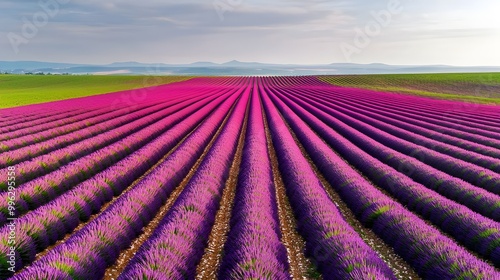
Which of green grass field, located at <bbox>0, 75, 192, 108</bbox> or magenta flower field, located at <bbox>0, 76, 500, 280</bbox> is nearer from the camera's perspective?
magenta flower field, located at <bbox>0, 76, 500, 280</bbox>

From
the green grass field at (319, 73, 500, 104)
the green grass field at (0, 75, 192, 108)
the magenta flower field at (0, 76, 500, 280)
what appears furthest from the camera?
the green grass field at (319, 73, 500, 104)

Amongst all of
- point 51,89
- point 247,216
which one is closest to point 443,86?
point 247,216

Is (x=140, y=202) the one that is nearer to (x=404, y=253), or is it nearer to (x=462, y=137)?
(x=404, y=253)

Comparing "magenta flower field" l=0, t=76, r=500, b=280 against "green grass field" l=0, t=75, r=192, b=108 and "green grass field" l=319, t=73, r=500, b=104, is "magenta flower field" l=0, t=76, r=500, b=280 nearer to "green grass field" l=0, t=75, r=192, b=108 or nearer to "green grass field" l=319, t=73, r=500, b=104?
"green grass field" l=0, t=75, r=192, b=108

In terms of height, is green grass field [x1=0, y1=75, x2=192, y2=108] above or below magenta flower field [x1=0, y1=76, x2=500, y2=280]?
below

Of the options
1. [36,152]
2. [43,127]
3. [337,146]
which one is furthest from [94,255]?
[43,127]

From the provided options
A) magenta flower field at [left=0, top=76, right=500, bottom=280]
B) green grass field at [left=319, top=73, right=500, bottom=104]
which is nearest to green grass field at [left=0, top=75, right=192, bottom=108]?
magenta flower field at [left=0, top=76, right=500, bottom=280]

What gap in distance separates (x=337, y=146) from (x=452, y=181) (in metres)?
6.57

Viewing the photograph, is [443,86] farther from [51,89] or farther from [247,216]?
[51,89]

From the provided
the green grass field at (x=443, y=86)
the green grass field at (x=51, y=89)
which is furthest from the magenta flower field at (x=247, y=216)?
the green grass field at (x=443, y=86)

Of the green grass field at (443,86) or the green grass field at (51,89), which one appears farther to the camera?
the green grass field at (443,86)

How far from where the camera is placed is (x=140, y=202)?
8.60 meters

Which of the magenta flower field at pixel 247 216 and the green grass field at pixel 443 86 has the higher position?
the magenta flower field at pixel 247 216

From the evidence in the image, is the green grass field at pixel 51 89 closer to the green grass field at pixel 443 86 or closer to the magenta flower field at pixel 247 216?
the magenta flower field at pixel 247 216
